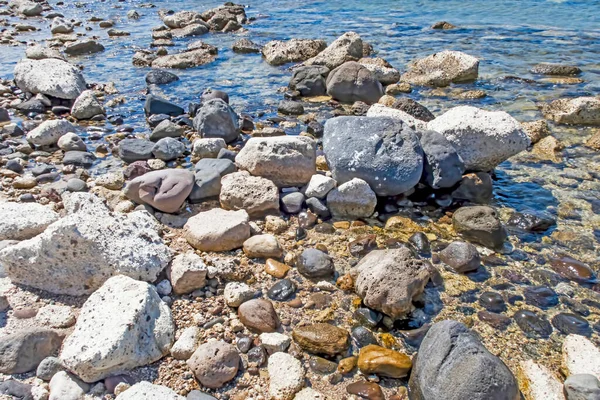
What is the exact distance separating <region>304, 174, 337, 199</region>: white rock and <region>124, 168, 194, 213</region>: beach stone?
1543 mm

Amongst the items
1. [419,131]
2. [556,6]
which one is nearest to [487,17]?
[556,6]

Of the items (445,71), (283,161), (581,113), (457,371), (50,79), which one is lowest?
(581,113)

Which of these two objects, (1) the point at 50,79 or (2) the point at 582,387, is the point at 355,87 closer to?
(1) the point at 50,79

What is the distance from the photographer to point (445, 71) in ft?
36.4

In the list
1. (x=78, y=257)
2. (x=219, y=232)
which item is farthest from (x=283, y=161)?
(x=78, y=257)

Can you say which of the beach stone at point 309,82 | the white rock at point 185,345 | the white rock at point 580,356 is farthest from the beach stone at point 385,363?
the beach stone at point 309,82

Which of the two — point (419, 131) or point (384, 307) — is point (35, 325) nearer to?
point (384, 307)

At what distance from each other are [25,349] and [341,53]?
1039 centimetres

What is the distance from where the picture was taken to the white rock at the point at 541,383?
365 cm

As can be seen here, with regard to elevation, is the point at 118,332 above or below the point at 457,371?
above

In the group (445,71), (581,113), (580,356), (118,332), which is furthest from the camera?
(445,71)

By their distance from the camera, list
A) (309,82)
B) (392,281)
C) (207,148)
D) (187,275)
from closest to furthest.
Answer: (392,281), (187,275), (207,148), (309,82)

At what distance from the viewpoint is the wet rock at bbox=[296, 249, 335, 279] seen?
4969 mm

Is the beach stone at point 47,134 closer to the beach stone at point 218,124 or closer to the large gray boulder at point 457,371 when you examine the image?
the beach stone at point 218,124
